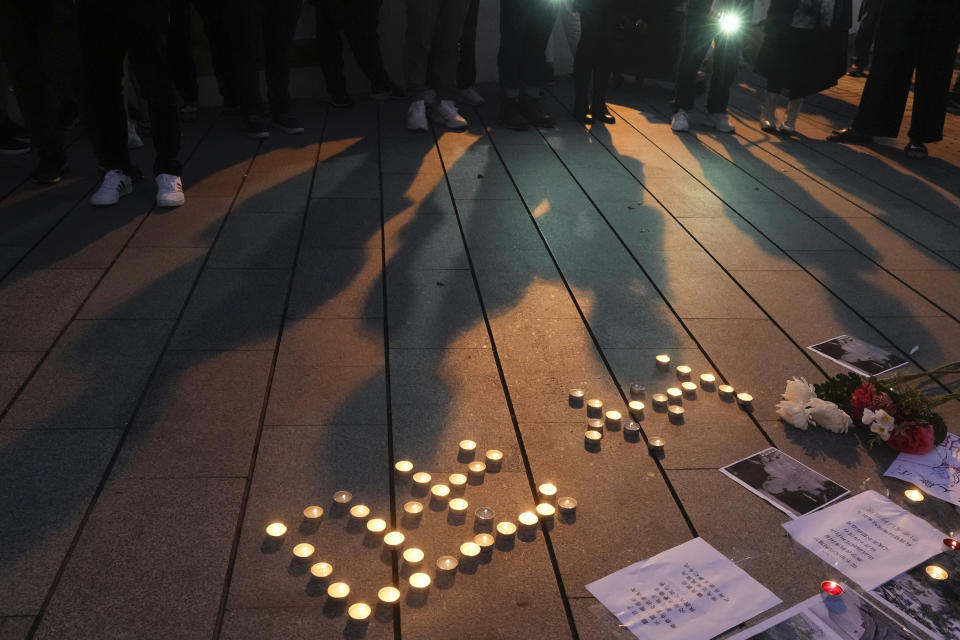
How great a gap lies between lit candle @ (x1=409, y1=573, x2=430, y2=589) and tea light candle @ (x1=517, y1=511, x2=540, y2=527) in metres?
0.30

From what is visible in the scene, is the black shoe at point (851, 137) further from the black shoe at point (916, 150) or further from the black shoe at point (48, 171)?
the black shoe at point (48, 171)

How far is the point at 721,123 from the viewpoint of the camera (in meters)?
6.28

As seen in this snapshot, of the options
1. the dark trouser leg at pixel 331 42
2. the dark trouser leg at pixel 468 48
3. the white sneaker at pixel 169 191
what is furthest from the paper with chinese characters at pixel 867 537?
the dark trouser leg at pixel 468 48

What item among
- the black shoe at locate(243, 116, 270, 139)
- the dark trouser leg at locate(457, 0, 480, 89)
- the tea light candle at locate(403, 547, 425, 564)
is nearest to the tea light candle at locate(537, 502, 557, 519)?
the tea light candle at locate(403, 547, 425, 564)

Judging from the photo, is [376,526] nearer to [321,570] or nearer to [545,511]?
[321,570]

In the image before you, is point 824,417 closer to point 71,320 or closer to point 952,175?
point 71,320

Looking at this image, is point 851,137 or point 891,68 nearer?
point 891,68

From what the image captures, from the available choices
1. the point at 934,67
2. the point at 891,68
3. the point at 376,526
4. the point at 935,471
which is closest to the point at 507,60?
the point at 891,68

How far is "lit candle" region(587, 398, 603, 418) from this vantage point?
8.23ft

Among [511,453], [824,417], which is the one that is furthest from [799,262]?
[511,453]

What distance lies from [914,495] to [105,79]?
12.2 ft

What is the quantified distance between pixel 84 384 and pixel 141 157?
2.76 meters

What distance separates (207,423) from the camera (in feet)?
7.84

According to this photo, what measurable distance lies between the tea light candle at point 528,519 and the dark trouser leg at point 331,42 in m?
4.94
